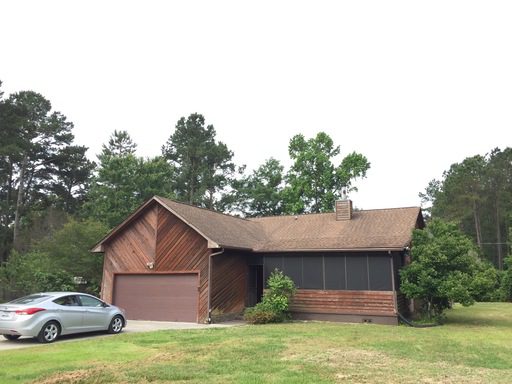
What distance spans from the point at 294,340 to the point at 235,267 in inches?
323

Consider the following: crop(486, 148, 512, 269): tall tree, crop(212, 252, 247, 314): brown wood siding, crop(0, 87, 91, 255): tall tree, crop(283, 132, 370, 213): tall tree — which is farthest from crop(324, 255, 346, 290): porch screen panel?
crop(486, 148, 512, 269): tall tree

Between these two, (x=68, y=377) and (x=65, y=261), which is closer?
(x=68, y=377)

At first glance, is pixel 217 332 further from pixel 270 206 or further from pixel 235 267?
pixel 270 206

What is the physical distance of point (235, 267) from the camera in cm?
1894

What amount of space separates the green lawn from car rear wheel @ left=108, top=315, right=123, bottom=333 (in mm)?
1438

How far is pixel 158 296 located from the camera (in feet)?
61.0

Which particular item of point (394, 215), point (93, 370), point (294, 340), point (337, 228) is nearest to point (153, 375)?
point (93, 370)

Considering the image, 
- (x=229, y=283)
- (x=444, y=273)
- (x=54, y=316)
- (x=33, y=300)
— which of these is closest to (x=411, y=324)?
(x=444, y=273)

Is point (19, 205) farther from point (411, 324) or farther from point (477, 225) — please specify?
point (477, 225)

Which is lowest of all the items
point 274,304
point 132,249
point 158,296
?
point 274,304

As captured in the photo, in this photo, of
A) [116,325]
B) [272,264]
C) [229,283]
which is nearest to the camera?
[116,325]

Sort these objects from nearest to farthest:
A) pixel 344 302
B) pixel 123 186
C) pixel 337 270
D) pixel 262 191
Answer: pixel 344 302 < pixel 337 270 < pixel 123 186 < pixel 262 191

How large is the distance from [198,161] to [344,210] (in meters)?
28.0

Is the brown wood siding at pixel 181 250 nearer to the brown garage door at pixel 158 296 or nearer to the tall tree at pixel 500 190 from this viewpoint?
the brown garage door at pixel 158 296
